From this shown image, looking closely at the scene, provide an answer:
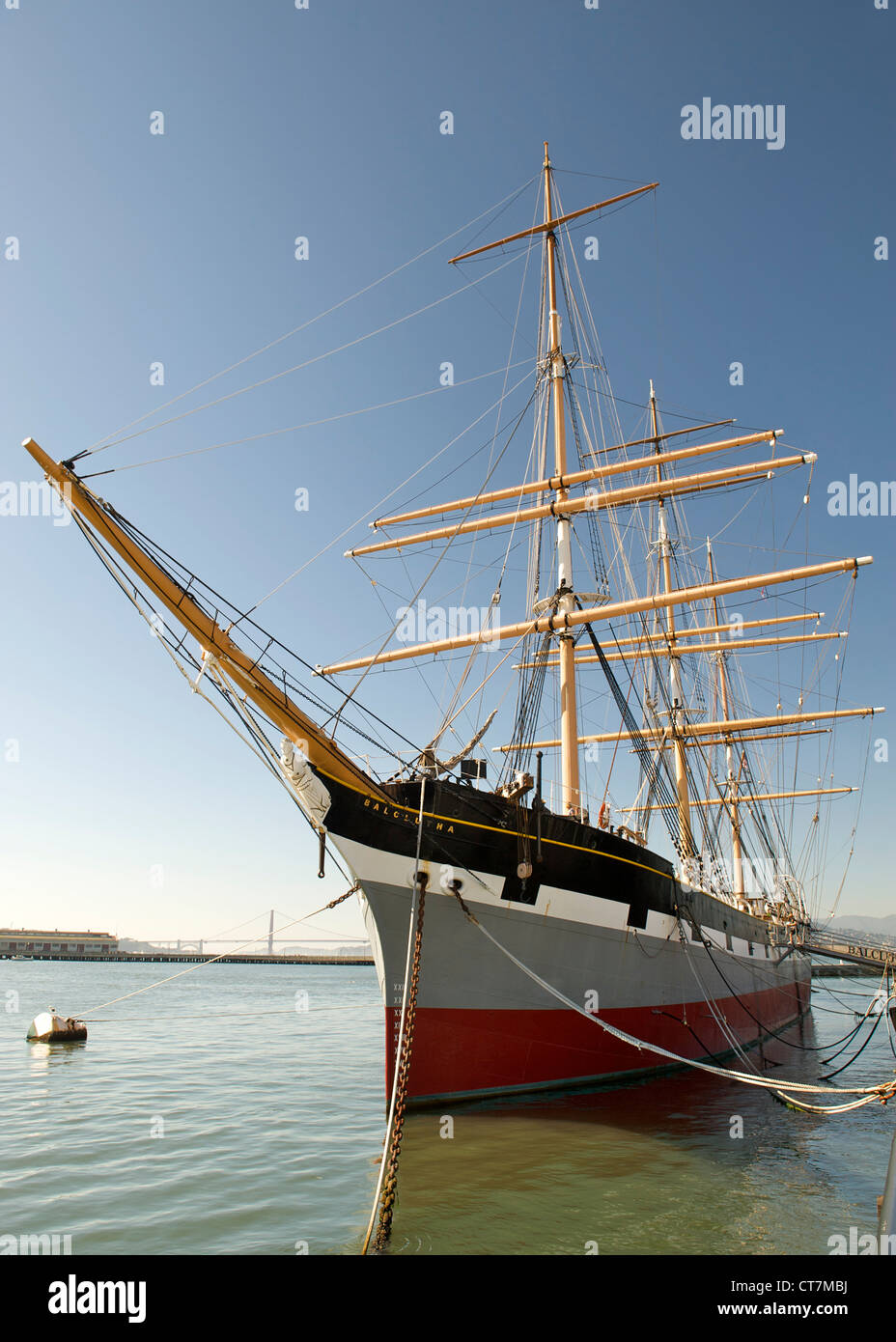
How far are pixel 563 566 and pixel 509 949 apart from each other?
410 inches

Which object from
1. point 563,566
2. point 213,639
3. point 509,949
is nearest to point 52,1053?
point 509,949

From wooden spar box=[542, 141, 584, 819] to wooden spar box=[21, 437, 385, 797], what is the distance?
21.4ft

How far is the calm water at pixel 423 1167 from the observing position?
7492 millimetres

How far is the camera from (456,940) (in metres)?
12.3

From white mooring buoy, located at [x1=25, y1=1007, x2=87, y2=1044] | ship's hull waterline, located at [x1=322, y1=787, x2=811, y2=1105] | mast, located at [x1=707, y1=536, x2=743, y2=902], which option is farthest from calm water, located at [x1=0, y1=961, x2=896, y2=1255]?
mast, located at [x1=707, y1=536, x2=743, y2=902]

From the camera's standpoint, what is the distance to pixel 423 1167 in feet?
31.1

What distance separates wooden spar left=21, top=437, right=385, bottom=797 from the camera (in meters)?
10.1

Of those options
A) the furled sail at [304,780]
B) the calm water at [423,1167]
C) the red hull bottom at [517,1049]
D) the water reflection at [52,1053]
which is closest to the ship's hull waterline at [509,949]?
the red hull bottom at [517,1049]

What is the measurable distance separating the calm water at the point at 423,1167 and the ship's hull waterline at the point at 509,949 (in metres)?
0.62

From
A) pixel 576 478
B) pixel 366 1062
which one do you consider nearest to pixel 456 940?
pixel 366 1062

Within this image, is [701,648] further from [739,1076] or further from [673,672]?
[739,1076]

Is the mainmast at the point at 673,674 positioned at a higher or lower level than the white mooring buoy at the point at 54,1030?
higher

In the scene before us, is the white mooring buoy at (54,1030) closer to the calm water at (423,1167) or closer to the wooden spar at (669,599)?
Answer: the calm water at (423,1167)
